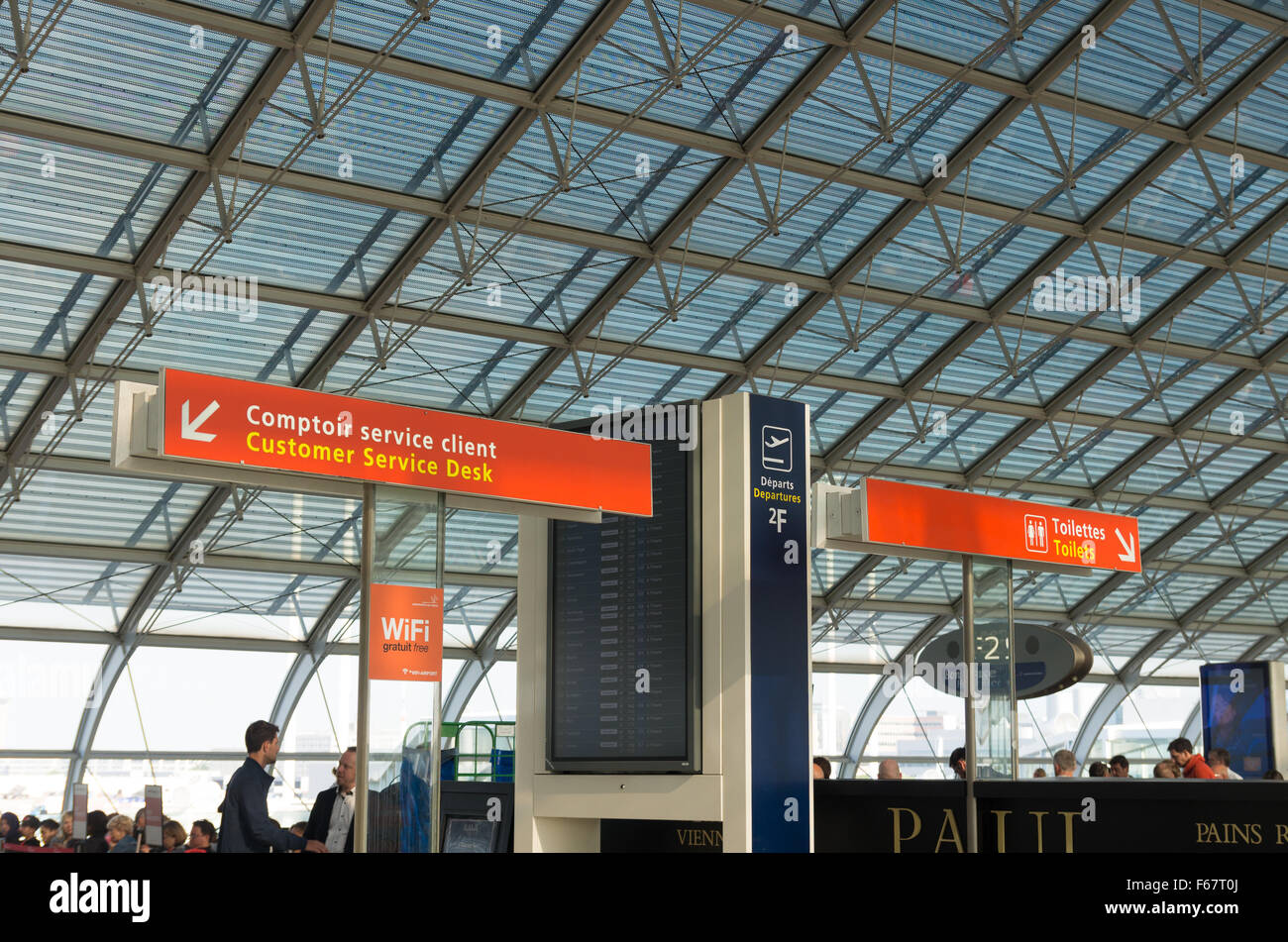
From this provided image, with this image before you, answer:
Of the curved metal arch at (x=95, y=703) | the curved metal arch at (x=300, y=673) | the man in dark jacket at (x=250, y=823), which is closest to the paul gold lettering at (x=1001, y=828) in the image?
the man in dark jacket at (x=250, y=823)

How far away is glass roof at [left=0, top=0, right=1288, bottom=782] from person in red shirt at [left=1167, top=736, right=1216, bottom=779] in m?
8.39

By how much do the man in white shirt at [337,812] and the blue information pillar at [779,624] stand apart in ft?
6.41

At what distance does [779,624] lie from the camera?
7.10 meters

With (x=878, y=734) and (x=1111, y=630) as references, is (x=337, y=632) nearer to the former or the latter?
(x=878, y=734)

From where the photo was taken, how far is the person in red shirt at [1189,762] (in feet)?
36.7

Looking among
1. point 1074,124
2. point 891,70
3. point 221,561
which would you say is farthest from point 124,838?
point 1074,124

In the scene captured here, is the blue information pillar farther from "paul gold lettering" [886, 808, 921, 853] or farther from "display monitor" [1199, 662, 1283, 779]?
"display monitor" [1199, 662, 1283, 779]

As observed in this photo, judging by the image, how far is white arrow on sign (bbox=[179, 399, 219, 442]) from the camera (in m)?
5.59

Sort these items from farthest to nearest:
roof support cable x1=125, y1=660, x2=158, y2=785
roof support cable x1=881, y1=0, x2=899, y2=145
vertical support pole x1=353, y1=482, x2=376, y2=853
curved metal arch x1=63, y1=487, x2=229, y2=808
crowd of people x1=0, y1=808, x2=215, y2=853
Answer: roof support cable x1=125, y1=660, x2=158, y2=785 → curved metal arch x1=63, y1=487, x2=229, y2=808 → roof support cable x1=881, y1=0, x2=899, y2=145 → crowd of people x1=0, y1=808, x2=215, y2=853 → vertical support pole x1=353, y1=482, x2=376, y2=853

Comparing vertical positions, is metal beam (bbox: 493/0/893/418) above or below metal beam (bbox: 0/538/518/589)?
above

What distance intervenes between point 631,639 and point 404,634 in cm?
137

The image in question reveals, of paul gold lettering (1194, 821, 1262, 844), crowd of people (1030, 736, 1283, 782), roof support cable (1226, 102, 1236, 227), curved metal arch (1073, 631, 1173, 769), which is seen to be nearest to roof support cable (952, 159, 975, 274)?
roof support cable (1226, 102, 1236, 227)
